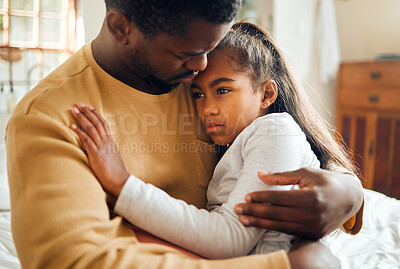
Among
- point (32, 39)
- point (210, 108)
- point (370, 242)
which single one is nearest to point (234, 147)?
point (210, 108)

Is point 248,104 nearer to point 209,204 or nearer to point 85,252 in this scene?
point 209,204

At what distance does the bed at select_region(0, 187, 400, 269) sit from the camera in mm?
1092

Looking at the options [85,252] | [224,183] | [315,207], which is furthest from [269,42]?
[85,252]

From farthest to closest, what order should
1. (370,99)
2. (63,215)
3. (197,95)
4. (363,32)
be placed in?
(363,32) < (370,99) < (197,95) < (63,215)

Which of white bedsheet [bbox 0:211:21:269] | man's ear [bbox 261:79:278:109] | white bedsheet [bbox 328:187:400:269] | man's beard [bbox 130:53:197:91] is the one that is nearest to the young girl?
man's ear [bbox 261:79:278:109]

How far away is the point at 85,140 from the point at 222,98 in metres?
0.45

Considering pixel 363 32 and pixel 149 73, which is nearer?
pixel 149 73

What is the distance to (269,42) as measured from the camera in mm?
1183

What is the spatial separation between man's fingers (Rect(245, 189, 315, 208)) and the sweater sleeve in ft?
0.36

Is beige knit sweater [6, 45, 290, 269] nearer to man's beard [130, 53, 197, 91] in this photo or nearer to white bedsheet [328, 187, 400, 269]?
man's beard [130, 53, 197, 91]

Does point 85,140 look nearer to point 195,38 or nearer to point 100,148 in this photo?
point 100,148

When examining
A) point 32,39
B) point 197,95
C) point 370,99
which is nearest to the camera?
point 197,95

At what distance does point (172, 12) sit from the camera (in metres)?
0.77

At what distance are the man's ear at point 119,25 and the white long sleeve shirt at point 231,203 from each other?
0.33m
